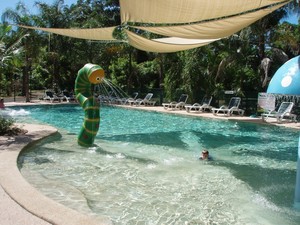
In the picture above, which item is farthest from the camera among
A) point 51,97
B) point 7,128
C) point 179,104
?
point 51,97

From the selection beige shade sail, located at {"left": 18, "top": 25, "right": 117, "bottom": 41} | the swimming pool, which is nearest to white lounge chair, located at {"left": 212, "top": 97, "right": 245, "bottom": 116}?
the swimming pool

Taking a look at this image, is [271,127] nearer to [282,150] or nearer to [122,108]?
[282,150]

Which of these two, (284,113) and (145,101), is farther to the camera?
(145,101)

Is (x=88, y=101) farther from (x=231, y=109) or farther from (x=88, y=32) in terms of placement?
(x=231, y=109)

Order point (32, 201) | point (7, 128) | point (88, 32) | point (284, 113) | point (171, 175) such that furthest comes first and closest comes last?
point (284, 113)
point (88, 32)
point (7, 128)
point (171, 175)
point (32, 201)

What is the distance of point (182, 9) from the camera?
7.12m

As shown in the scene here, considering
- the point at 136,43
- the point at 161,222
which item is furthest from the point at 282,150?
the point at 161,222

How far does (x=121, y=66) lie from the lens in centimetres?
3020

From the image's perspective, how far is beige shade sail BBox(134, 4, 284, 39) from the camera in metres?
6.85

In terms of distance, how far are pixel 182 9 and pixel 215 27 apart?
3.07ft

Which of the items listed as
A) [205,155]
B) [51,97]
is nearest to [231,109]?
[205,155]

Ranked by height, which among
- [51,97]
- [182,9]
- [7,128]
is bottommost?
[7,128]

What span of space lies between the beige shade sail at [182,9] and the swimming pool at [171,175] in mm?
3253

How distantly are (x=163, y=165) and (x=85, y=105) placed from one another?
113 inches
